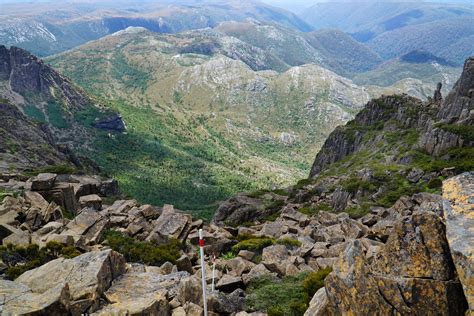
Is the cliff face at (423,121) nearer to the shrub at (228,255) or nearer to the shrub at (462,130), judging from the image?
the shrub at (462,130)

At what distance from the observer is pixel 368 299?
42.1ft

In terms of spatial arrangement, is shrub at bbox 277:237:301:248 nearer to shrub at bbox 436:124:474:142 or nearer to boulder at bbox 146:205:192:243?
boulder at bbox 146:205:192:243

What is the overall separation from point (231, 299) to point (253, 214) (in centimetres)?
6026

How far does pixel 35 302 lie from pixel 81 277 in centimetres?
284

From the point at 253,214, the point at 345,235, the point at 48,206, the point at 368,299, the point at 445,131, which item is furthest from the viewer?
the point at 253,214

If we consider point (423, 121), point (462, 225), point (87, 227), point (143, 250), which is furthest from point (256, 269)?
point (423, 121)

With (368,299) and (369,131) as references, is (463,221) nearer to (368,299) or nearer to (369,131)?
(368,299)

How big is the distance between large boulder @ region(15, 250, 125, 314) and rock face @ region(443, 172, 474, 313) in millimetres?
13916

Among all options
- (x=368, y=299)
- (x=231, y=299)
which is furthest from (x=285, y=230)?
(x=368, y=299)

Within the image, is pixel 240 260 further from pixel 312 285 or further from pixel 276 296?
pixel 312 285

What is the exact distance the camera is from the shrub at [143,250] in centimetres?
2750

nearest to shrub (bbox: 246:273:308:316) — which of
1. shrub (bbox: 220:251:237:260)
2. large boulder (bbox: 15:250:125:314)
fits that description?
large boulder (bbox: 15:250:125:314)

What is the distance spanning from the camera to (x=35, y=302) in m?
15.1

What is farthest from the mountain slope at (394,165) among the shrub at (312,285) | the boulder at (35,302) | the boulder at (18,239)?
the boulder at (35,302)
